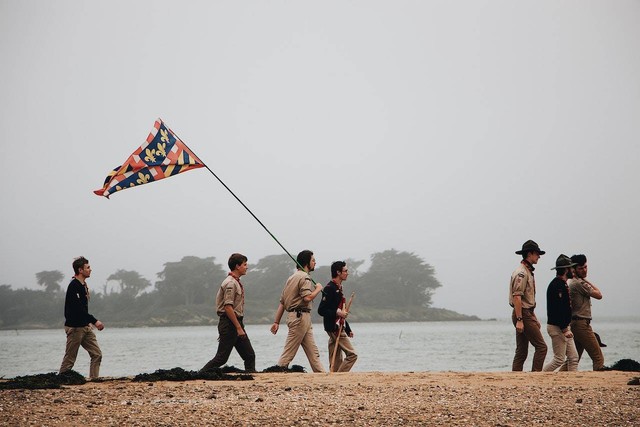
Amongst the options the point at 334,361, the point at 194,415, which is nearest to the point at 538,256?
the point at 334,361

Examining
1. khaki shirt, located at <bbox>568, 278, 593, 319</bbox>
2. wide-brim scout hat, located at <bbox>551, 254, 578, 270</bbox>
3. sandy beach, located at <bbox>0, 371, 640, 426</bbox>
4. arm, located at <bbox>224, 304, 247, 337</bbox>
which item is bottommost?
sandy beach, located at <bbox>0, 371, 640, 426</bbox>

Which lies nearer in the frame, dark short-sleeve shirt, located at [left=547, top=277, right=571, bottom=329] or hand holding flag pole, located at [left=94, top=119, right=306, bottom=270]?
dark short-sleeve shirt, located at [left=547, top=277, right=571, bottom=329]

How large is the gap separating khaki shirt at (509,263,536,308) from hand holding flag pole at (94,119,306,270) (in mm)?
3722

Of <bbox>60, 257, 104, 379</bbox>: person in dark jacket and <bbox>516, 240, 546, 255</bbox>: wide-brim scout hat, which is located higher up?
<bbox>516, 240, 546, 255</bbox>: wide-brim scout hat

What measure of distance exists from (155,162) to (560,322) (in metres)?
7.17

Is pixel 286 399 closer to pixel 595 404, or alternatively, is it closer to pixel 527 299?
pixel 595 404

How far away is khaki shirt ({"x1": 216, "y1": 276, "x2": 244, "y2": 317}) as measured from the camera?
11.0 m

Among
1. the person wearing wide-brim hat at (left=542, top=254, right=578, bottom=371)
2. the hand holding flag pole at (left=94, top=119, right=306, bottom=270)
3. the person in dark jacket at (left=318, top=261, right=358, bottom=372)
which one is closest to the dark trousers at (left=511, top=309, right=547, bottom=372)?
the person wearing wide-brim hat at (left=542, top=254, right=578, bottom=371)

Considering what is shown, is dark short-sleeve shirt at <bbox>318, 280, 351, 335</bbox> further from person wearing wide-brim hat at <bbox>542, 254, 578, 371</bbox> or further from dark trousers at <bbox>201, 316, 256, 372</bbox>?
person wearing wide-brim hat at <bbox>542, 254, 578, 371</bbox>

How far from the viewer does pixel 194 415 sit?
7328 millimetres

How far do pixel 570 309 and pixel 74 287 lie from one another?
763cm

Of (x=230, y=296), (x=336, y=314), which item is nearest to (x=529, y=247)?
(x=336, y=314)

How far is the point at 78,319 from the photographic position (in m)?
10.9

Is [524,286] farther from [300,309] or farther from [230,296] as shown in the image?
[230,296]
